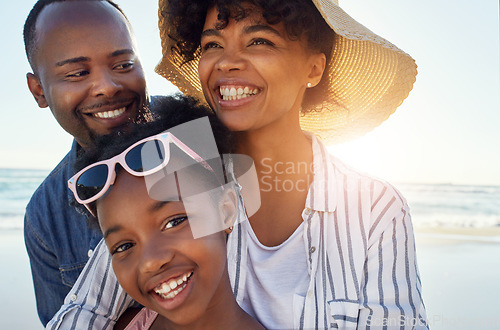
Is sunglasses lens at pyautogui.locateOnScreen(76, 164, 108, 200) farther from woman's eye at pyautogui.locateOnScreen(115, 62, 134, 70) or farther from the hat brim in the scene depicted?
the hat brim

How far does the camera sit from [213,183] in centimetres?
193

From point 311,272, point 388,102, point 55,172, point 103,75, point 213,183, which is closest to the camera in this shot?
point 213,183

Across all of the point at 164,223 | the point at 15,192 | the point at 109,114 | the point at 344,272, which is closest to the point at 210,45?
the point at 109,114

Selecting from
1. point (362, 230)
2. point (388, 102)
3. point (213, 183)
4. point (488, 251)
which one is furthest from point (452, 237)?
point (213, 183)

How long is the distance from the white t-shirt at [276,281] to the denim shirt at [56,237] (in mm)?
1069

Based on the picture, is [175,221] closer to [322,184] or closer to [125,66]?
[322,184]

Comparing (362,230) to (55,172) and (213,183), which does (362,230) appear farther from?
(55,172)

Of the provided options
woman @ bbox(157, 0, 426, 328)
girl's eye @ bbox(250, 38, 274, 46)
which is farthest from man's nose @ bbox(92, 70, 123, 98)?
girl's eye @ bbox(250, 38, 274, 46)

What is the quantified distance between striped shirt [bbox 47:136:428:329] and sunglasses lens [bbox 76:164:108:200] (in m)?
0.43

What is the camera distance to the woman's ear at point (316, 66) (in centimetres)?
246

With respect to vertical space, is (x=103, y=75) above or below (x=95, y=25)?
→ below

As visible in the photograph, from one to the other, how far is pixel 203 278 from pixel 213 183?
1.31 feet

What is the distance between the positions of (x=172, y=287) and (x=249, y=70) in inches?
40.4

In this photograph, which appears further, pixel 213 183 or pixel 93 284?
pixel 93 284
